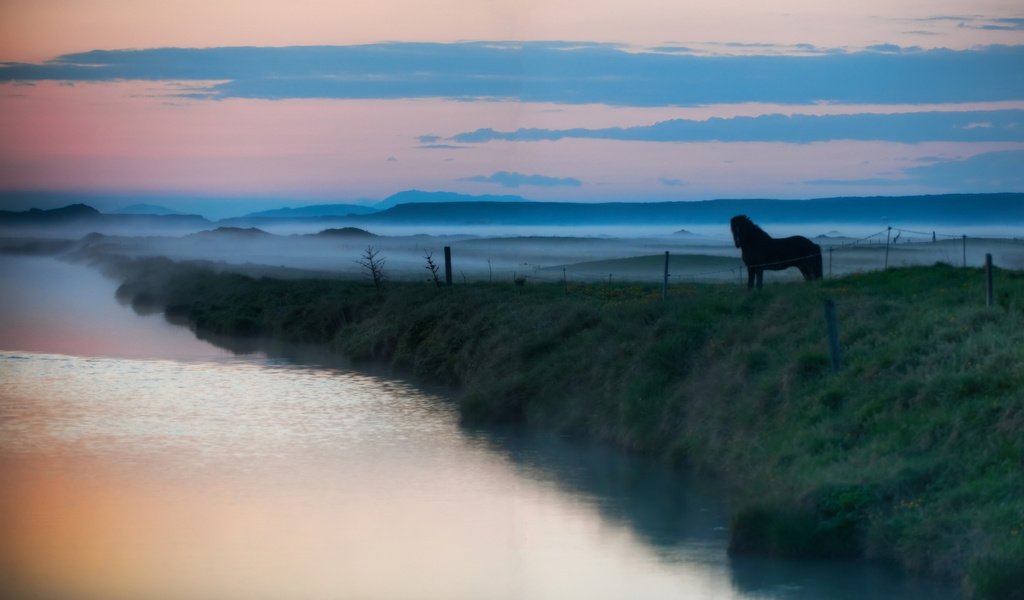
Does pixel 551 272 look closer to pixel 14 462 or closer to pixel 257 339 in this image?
pixel 257 339

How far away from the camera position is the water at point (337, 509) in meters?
13.0

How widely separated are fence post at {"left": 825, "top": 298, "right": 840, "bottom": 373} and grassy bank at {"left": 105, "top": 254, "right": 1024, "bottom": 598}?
0.17m

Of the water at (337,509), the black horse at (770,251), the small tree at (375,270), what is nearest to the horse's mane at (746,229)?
the black horse at (770,251)

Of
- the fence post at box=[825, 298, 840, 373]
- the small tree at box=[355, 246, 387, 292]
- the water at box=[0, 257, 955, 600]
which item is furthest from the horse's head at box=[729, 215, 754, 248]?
the small tree at box=[355, 246, 387, 292]

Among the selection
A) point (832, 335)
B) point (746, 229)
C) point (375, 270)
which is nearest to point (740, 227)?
point (746, 229)

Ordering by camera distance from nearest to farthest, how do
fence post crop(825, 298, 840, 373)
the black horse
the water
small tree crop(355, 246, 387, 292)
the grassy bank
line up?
1. the grassy bank
2. the water
3. fence post crop(825, 298, 840, 373)
4. the black horse
5. small tree crop(355, 246, 387, 292)

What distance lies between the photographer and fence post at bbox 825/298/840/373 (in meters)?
16.8

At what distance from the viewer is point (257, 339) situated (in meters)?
39.7

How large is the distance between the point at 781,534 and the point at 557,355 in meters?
10.4

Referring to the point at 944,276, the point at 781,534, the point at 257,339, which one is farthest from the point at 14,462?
the point at 257,339

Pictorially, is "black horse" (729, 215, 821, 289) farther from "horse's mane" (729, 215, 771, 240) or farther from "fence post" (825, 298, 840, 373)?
"fence post" (825, 298, 840, 373)

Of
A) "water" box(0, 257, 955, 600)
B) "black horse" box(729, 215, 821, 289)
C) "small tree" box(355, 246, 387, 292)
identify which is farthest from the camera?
"small tree" box(355, 246, 387, 292)

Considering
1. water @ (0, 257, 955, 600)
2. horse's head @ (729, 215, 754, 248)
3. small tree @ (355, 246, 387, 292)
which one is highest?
horse's head @ (729, 215, 754, 248)

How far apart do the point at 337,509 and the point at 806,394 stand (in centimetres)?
612
